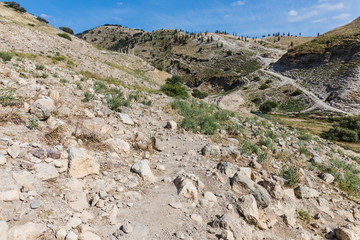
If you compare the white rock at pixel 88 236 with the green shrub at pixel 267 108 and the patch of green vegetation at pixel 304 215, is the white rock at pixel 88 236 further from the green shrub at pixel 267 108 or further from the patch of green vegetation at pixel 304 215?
the green shrub at pixel 267 108

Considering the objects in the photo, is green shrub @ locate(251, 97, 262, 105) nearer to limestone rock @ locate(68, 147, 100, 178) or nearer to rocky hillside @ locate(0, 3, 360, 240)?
rocky hillside @ locate(0, 3, 360, 240)

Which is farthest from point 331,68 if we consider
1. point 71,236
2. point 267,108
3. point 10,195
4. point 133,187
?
point 10,195

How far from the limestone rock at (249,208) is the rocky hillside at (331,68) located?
53.3 meters

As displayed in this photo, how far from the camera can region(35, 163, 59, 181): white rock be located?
332cm

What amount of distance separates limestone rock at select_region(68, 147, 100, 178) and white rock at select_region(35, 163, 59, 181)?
26 centimetres

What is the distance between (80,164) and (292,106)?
182 feet

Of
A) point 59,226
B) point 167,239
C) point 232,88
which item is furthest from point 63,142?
point 232,88

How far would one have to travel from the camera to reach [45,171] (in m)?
3.41

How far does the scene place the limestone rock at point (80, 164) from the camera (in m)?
3.70

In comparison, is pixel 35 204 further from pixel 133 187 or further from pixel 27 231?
pixel 133 187

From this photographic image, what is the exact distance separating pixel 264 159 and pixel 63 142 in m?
5.56

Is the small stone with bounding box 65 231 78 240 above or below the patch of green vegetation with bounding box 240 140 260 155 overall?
below

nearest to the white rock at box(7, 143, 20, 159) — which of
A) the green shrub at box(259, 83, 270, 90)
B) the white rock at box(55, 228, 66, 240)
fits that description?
the white rock at box(55, 228, 66, 240)

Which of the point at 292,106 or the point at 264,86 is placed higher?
the point at 264,86
